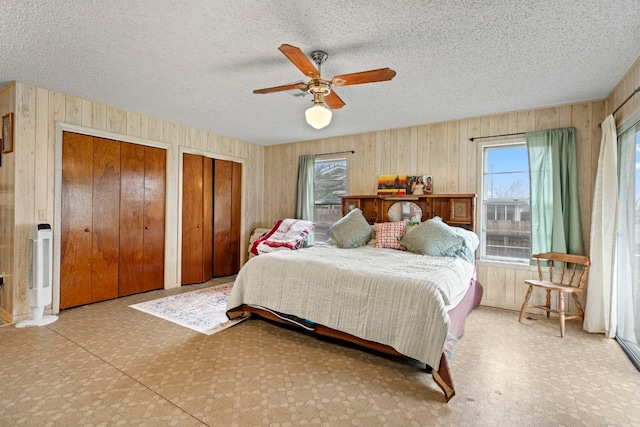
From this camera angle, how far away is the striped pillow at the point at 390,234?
12.8 ft

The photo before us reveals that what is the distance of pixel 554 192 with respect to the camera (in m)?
3.55

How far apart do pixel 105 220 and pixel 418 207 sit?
164 inches

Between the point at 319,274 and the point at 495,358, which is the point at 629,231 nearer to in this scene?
the point at 495,358

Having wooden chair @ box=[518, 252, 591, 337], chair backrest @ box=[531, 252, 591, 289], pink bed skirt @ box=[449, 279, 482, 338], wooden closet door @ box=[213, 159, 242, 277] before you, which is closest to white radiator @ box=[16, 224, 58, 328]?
wooden closet door @ box=[213, 159, 242, 277]

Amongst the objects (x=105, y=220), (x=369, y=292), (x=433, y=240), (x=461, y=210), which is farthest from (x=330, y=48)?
(x=105, y=220)

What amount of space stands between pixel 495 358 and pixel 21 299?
463cm

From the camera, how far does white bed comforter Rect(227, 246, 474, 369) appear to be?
2.17 meters

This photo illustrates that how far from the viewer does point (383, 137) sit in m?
4.81

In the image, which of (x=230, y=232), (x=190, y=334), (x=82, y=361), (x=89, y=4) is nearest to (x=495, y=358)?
(x=190, y=334)

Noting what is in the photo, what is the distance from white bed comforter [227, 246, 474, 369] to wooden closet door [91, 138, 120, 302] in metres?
1.93

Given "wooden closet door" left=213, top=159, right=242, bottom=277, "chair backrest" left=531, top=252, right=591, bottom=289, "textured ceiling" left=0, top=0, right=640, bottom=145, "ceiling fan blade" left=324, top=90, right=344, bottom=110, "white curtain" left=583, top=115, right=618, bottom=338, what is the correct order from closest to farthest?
"textured ceiling" left=0, top=0, right=640, bottom=145
"ceiling fan blade" left=324, top=90, right=344, bottom=110
"white curtain" left=583, top=115, right=618, bottom=338
"chair backrest" left=531, top=252, right=591, bottom=289
"wooden closet door" left=213, top=159, right=242, bottom=277

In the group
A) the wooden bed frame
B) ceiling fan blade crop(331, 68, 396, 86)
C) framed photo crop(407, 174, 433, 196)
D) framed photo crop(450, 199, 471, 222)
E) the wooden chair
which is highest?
ceiling fan blade crop(331, 68, 396, 86)

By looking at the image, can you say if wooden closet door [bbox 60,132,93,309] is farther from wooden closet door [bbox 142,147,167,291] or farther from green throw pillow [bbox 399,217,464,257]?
green throw pillow [bbox 399,217,464,257]

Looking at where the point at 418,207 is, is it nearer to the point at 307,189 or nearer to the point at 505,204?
the point at 505,204
